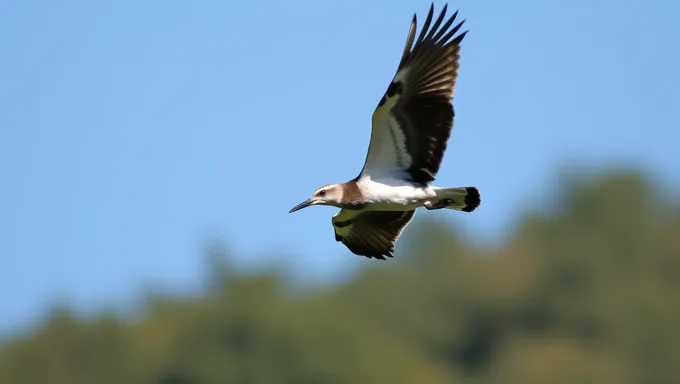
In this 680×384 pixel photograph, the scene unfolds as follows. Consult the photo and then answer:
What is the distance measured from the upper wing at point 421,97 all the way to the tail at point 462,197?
0.51m

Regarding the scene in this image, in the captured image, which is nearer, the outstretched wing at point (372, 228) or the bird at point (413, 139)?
the bird at point (413, 139)

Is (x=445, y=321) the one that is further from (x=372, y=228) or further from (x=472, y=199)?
(x=472, y=199)

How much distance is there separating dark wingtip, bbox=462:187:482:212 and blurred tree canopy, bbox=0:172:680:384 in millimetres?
30660

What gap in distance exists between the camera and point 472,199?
1645cm

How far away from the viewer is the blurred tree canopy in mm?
48531

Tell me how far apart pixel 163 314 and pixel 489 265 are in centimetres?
1567

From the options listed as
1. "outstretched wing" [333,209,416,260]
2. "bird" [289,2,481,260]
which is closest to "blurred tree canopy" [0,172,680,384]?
"outstretched wing" [333,209,416,260]

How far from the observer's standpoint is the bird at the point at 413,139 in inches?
626

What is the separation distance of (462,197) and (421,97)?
1.31 meters

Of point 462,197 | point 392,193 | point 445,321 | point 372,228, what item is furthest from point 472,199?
point 445,321

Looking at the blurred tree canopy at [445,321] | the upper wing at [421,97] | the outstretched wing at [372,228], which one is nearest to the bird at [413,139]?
the upper wing at [421,97]

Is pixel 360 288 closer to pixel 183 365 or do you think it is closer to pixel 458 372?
pixel 458 372

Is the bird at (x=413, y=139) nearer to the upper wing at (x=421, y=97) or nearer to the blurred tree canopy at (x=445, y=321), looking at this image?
the upper wing at (x=421, y=97)

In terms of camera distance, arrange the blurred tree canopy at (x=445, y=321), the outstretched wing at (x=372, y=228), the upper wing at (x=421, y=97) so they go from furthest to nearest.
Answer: the blurred tree canopy at (x=445, y=321)
the outstretched wing at (x=372, y=228)
the upper wing at (x=421, y=97)
